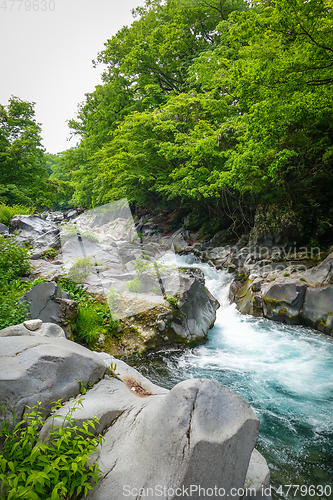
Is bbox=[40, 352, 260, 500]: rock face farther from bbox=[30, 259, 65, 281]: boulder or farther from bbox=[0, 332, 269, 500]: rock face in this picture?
bbox=[30, 259, 65, 281]: boulder

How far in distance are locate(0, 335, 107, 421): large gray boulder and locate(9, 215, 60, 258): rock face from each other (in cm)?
715

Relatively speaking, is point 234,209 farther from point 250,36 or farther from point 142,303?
point 142,303

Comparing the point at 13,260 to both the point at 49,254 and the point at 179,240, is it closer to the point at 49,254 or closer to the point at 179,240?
the point at 49,254

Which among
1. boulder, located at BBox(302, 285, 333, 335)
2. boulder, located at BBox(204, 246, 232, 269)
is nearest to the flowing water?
boulder, located at BBox(302, 285, 333, 335)

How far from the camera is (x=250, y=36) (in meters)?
7.14

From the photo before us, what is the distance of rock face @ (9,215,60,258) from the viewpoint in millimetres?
10586

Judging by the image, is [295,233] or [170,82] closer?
[295,233]

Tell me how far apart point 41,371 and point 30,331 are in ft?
4.67

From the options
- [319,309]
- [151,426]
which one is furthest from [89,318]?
[319,309]

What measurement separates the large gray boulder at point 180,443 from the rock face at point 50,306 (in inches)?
128

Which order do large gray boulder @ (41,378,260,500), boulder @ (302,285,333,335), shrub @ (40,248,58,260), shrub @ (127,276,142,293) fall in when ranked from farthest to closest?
shrub @ (40,248,58,260) → shrub @ (127,276,142,293) → boulder @ (302,285,333,335) → large gray boulder @ (41,378,260,500)

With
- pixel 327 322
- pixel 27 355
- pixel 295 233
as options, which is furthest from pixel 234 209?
pixel 27 355

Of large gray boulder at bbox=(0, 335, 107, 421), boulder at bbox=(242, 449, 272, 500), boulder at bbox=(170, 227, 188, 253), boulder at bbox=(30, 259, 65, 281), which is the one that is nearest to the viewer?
boulder at bbox=(242, 449, 272, 500)

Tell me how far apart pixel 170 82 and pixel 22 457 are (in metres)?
22.3
